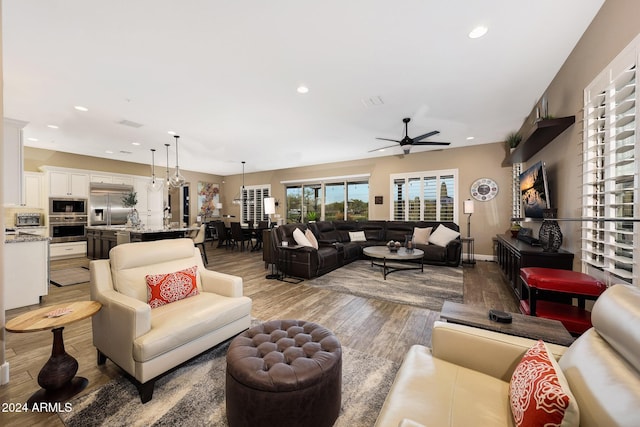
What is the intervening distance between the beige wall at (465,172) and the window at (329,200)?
1.13 ft

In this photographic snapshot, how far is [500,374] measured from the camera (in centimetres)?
129

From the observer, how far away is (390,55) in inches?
110

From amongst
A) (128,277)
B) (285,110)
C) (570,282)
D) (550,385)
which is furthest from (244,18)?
(570,282)

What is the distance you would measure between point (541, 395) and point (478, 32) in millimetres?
2936

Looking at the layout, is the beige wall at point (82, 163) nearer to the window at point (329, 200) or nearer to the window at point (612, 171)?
the window at point (329, 200)

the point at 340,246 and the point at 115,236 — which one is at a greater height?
the point at 115,236

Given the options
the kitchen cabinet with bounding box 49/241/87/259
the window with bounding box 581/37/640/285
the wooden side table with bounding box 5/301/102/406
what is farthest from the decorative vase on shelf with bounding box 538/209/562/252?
the kitchen cabinet with bounding box 49/241/87/259

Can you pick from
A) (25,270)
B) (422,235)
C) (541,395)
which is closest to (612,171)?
(541,395)

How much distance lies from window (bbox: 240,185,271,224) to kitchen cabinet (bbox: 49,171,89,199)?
4.70 meters

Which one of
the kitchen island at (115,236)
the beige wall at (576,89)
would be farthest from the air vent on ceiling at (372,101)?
the kitchen island at (115,236)

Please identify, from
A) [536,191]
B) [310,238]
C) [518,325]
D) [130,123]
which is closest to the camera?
[518,325]

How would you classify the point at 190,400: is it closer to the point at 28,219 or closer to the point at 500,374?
the point at 500,374

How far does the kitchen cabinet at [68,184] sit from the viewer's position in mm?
6523

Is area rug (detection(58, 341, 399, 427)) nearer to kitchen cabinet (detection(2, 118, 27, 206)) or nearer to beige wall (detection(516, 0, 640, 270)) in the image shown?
beige wall (detection(516, 0, 640, 270))
